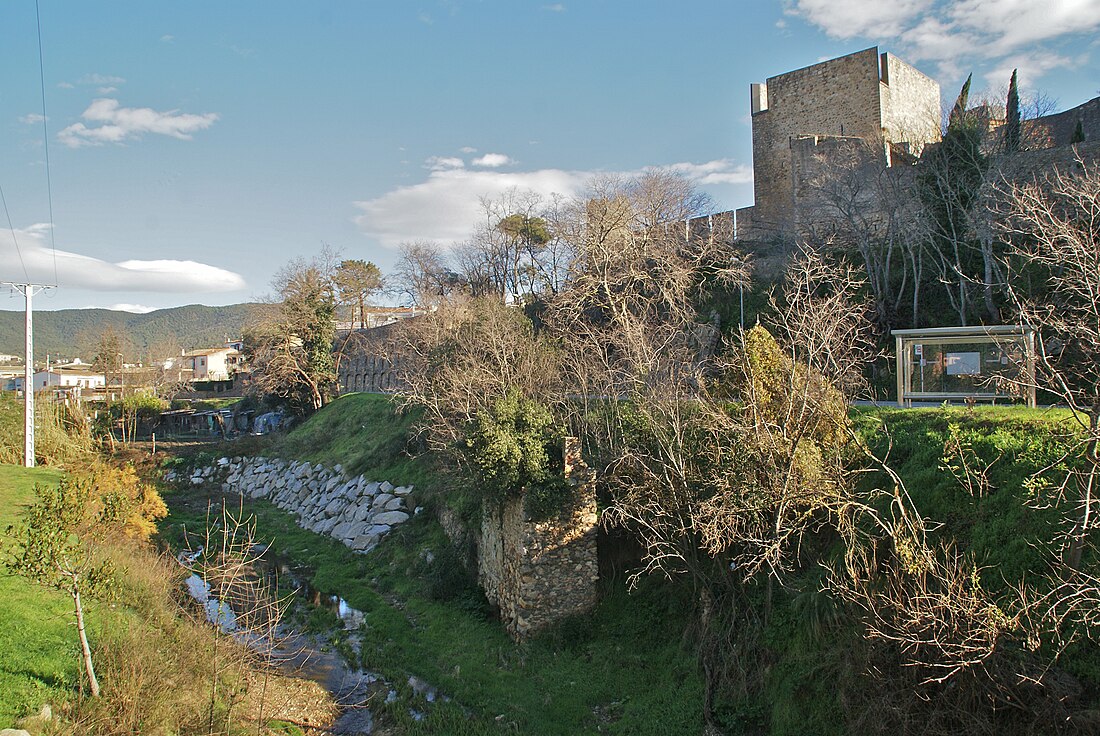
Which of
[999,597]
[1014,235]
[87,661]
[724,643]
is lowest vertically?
[724,643]

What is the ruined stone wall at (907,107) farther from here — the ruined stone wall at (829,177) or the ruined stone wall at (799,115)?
the ruined stone wall at (829,177)

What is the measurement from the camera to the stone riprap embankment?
795 inches

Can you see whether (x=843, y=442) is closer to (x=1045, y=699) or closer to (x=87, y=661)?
(x=1045, y=699)

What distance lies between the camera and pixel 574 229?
2416 centimetres

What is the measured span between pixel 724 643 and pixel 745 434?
3.37 meters

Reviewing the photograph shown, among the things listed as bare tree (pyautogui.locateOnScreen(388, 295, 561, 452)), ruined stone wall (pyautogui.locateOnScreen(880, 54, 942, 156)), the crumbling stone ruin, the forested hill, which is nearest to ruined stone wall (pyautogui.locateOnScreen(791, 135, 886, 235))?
the crumbling stone ruin

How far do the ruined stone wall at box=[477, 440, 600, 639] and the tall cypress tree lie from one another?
17.8 m

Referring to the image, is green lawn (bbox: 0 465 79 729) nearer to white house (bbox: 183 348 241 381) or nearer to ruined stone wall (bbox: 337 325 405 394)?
ruined stone wall (bbox: 337 325 405 394)

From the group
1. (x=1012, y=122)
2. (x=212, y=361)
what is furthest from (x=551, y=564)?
(x=212, y=361)

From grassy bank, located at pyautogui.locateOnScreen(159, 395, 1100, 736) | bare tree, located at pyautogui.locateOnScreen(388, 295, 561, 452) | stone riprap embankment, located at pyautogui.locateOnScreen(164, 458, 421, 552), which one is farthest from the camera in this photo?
stone riprap embankment, located at pyautogui.locateOnScreen(164, 458, 421, 552)

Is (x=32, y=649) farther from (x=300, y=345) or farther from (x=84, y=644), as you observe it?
(x=300, y=345)

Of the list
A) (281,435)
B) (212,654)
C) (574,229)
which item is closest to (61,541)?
(212,654)

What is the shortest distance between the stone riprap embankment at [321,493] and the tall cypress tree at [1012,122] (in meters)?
21.4

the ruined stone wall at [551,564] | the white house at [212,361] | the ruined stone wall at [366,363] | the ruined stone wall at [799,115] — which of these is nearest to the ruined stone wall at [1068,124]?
the ruined stone wall at [799,115]
